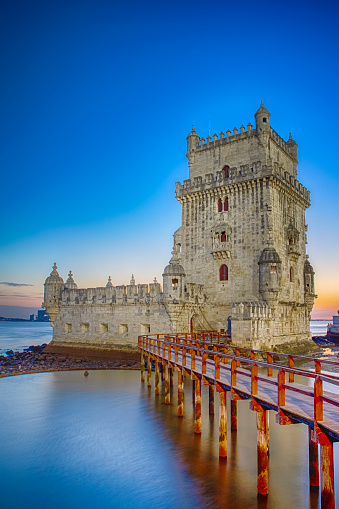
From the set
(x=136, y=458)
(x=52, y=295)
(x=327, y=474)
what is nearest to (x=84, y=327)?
(x=52, y=295)

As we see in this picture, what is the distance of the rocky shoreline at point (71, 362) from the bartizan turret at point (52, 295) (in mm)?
3854

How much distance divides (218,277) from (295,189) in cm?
986

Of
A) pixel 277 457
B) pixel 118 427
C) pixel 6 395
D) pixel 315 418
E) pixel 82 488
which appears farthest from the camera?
pixel 6 395

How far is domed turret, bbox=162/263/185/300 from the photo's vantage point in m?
26.5

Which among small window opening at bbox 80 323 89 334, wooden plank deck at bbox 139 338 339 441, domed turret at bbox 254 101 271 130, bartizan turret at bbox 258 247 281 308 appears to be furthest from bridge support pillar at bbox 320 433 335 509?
small window opening at bbox 80 323 89 334

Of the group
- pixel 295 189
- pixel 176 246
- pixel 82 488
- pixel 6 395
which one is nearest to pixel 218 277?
pixel 176 246

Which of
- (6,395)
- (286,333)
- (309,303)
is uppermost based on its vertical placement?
(309,303)

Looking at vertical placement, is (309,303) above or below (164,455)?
above

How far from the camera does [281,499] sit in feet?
28.5

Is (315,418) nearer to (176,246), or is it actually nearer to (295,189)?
(176,246)

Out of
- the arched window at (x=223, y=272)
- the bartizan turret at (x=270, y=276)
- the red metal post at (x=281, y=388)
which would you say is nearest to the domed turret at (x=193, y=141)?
the arched window at (x=223, y=272)

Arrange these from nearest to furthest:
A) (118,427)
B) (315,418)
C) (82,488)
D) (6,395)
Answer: (315,418) → (82,488) → (118,427) → (6,395)

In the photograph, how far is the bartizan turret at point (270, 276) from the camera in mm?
27328

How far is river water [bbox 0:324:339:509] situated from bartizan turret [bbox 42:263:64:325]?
17.8 m
